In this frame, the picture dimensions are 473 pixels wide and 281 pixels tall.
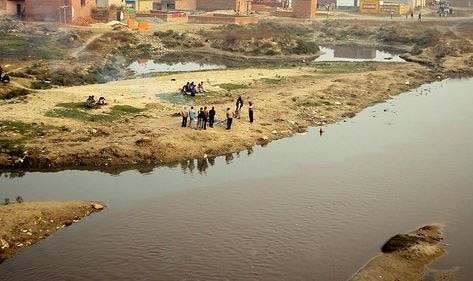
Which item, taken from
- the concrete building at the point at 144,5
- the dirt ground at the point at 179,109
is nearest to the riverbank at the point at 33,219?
the dirt ground at the point at 179,109

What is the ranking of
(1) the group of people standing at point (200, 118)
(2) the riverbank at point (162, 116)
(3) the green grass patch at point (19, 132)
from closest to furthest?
1. (3) the green grass patch at point (19, 132)
2. (2) the riverbank at point (162, 116)
3. (1) the group of people standing at point (200, 118)

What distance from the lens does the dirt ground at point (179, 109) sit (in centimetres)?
2664

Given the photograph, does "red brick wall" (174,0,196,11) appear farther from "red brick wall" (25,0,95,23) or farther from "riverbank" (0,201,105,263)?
"riverbank" (0,201,105,263)

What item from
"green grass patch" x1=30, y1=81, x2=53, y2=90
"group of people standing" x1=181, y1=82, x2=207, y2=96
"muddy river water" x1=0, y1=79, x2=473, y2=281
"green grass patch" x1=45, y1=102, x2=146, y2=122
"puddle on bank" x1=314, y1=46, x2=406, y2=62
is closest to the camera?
"muddy river water" x1=0, y1=79, x2=473, y2=281

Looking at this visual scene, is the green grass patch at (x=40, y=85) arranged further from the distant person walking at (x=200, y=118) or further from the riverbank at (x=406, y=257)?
the riverbank at (x=406, y=257)

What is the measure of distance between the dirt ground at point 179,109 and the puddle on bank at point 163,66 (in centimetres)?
461

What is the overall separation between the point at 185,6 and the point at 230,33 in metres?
30.0

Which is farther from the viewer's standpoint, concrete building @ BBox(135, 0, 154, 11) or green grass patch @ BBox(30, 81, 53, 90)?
concrete building @ BBox(135, 0, 154, 11)

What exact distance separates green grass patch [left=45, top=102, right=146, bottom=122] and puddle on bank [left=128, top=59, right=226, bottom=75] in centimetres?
2022

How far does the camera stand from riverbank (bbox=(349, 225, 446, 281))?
1680cm

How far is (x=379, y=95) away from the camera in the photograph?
44625 mm

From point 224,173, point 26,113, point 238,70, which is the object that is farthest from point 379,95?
point 26,113

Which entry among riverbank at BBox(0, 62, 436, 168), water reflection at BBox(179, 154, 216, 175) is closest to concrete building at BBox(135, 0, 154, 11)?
riverbank at BBox(0, 62, 436, 168)

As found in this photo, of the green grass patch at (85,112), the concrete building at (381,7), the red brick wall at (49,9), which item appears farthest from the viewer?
the concrete building at (381,7)
